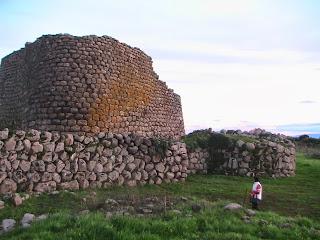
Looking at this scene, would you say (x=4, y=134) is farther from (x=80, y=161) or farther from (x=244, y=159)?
(x=244, y=159)

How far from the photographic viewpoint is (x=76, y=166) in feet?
42.5

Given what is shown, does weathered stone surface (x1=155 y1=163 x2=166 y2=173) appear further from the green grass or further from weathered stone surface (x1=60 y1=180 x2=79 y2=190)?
the green grass

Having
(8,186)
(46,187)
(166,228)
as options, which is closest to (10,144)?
(8,186)

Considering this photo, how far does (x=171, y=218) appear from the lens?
8969 mm

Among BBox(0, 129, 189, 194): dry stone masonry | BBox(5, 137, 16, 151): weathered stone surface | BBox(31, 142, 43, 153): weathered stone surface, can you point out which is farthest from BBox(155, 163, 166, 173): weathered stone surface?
BBox(5, 137, 16, 151): weathered stone surface

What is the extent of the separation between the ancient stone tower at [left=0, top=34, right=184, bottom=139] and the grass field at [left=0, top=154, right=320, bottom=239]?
16.0 feet

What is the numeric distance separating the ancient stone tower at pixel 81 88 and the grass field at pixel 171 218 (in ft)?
16.0

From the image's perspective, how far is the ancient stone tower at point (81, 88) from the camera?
57.1 feet

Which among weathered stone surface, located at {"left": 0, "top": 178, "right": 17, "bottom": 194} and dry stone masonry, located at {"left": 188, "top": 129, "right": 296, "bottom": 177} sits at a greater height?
dry stone masonry, located at {"left": 188, "top": 129, "right": 296, "bottom": 177}

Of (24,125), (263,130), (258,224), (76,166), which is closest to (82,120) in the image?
(24,125)

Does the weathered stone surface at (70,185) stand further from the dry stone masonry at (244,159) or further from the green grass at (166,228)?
the dry stone masonry at (244,159)

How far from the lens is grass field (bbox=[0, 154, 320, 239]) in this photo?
7852mm

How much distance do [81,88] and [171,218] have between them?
9712 mm

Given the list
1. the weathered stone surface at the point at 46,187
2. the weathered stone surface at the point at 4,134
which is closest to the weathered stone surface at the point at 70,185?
the weathered stone surface at the point at 46,187
